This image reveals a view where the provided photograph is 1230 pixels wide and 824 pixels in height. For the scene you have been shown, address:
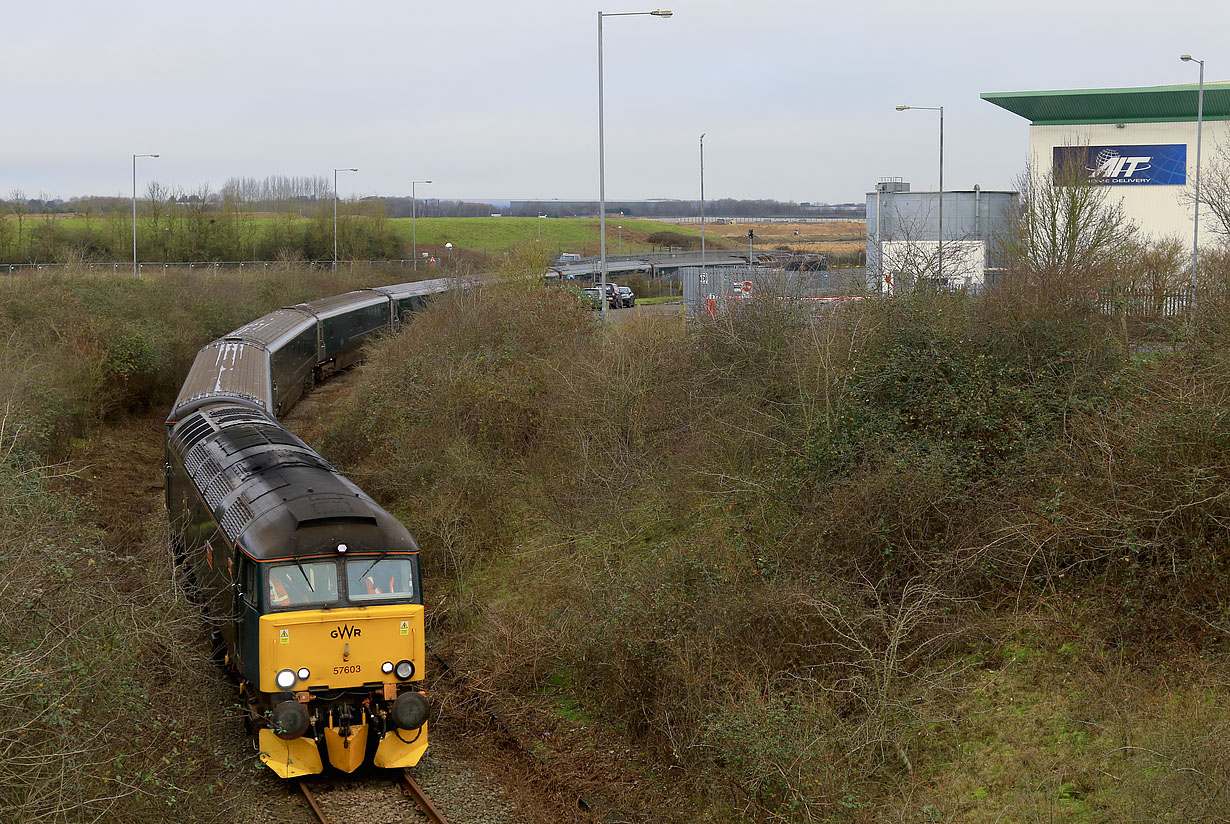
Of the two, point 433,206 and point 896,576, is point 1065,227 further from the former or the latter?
point 433,206

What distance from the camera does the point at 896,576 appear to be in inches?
479

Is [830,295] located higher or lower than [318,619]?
higher

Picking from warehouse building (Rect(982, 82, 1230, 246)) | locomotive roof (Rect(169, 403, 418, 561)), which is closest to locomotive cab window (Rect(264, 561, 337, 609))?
locomotive roof (Rect(169, 403, 418, 561))

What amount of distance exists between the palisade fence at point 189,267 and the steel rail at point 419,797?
1157 inches

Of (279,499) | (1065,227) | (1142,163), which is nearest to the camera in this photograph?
(279,499)

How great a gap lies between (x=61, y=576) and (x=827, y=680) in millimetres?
7513

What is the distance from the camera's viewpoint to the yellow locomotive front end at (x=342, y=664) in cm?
1073

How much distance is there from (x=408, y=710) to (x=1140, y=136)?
4571 cm

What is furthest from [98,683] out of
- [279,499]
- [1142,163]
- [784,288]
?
[1142,163]

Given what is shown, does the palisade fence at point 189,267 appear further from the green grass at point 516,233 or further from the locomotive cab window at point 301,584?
the green grass at point 516,233

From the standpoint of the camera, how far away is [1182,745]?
8.43 m

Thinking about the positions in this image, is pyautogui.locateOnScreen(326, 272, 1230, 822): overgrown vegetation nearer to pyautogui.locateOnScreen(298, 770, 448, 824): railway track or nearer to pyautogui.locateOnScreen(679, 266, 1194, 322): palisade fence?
pyautogui.locateOnScreen(679, 266, 1194, 322): palisade fence

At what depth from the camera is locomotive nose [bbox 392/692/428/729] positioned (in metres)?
10.9

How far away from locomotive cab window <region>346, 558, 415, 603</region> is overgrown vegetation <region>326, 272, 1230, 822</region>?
2989 millimetres
